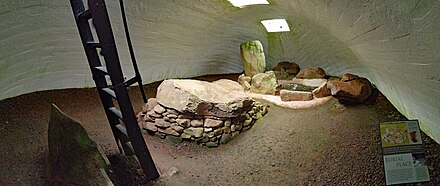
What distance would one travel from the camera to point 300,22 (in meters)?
3.89

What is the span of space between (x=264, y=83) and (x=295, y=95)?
1.66 feet

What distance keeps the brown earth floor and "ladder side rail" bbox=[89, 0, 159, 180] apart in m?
0.15

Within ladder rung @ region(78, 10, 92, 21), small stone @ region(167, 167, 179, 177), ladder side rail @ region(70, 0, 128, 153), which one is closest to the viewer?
ladder rung @ region(78, 10, 92, 21)

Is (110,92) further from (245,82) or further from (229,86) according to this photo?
(245,82)

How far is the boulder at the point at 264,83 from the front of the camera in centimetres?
403

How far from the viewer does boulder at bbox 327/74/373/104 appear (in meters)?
3.04

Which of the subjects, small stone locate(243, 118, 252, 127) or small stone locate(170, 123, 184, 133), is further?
small stone locate(243, 118, 252, 127)

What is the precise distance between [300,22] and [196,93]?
1.54 metres

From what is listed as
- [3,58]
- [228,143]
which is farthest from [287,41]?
[3,58]

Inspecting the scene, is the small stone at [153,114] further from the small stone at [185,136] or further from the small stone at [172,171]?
the small stone at [172,171]

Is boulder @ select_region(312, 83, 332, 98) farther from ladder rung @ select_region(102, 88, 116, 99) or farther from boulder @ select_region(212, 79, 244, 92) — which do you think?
ladder rung @ select_region(102, 88, 116, 99)

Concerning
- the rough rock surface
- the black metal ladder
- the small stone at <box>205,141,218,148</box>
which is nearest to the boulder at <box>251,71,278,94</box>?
the rough rock surface

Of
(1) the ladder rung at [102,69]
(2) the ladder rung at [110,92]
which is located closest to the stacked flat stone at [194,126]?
(2) the ladder rung at [110,92]

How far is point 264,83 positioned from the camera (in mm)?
4059
